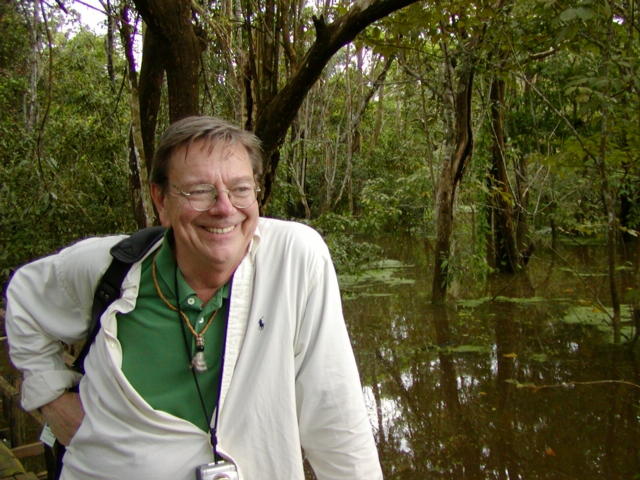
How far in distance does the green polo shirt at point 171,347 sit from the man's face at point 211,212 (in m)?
0.08

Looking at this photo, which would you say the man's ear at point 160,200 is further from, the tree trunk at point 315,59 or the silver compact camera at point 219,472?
the tree trunk at point 315,59

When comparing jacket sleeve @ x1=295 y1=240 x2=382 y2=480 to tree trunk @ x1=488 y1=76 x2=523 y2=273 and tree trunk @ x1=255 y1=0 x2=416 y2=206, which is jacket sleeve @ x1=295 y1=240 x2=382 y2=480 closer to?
tree trunk @ x1=255 y1=0 x2=416 y2=206

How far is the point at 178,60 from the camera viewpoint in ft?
9.39

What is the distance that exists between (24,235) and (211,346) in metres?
4.27

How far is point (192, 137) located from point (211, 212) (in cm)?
18

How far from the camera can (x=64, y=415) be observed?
59.9 inches

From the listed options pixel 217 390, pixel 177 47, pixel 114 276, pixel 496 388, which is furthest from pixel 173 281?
pixel 496 388

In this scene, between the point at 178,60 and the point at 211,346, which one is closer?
the point at 211,346

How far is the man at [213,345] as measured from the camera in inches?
52.1

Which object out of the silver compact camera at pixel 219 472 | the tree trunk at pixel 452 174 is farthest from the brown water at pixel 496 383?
the silver compact camera at pixel 219 472

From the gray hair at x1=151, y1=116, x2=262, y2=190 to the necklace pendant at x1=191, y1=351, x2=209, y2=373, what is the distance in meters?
0.42

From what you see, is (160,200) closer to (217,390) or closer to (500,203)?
(217,390)

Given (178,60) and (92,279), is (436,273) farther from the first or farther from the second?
(92,279)

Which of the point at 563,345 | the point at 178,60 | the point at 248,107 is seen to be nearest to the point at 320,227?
the point at 563,345
